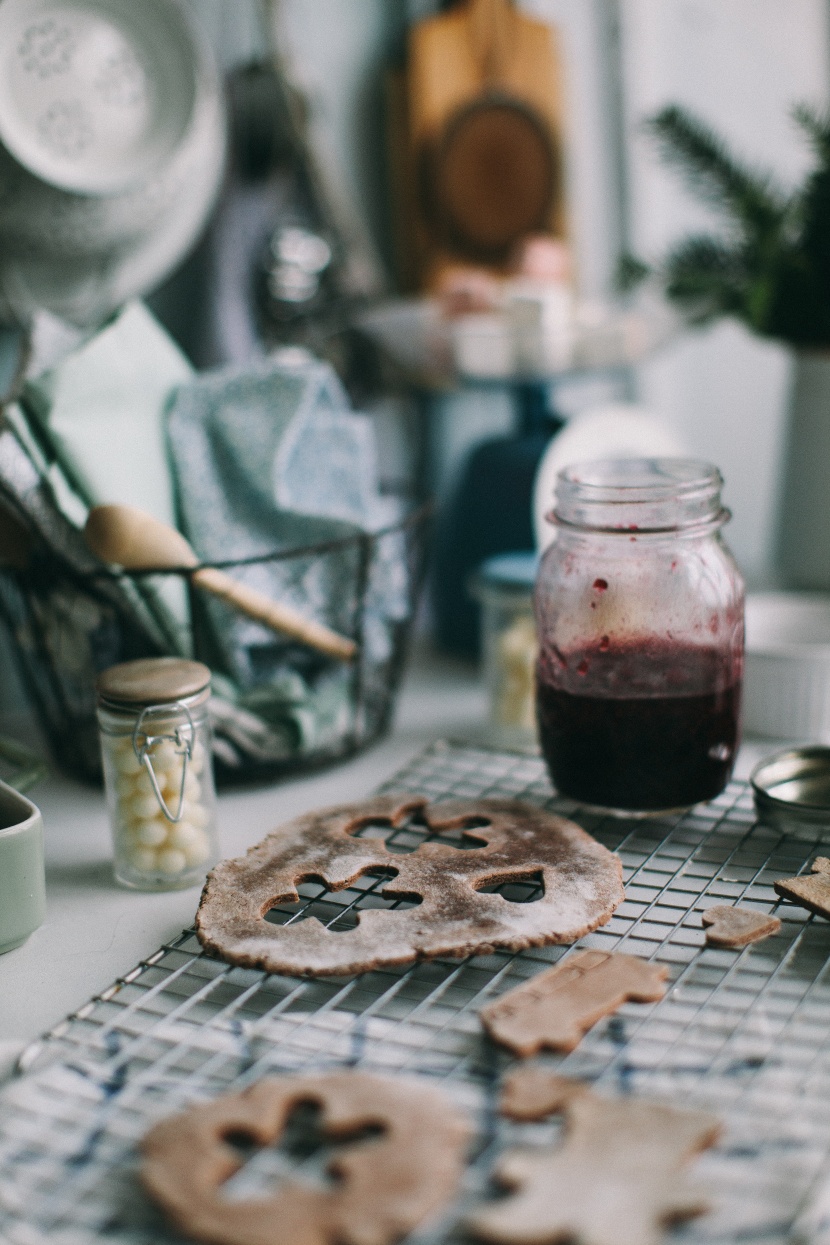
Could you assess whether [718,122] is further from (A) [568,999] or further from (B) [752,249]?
(A) [568,999]

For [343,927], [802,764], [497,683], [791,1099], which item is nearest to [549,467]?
[497,683]

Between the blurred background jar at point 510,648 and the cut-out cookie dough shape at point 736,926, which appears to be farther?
the blurred background jar at point 510,648

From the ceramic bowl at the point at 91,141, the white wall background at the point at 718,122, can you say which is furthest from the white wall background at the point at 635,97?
the ceramic bowl at the point at 91,141

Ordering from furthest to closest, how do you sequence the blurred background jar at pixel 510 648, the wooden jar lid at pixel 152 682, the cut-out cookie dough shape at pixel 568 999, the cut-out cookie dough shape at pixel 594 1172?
the blurred background jar at pixel 510 648
the wooden jar lid at pixel 152 682
the cut-out cookie dough shape at pixel 568 999
the cut-out cookie dough shape at pixel 594 1172

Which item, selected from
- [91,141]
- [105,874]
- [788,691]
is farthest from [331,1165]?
[91,141]

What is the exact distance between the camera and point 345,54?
1.18 meters

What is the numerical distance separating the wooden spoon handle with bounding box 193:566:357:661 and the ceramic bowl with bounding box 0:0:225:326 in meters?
0.29

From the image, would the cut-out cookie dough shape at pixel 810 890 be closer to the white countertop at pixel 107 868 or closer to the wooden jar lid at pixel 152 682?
the white countertop at pixel 107 868

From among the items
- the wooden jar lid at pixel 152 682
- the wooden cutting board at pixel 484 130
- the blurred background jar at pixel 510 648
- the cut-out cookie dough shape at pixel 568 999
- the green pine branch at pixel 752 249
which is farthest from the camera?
the wooden cutting board at pixel 484 130

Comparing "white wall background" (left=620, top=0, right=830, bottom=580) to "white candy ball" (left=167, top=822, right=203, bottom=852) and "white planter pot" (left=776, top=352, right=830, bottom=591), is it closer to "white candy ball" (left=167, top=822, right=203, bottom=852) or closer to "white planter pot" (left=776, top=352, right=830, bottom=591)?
"white planter pot" (left=776, top=352, right=830, bottom=591)

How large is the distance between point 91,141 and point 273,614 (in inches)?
14.8

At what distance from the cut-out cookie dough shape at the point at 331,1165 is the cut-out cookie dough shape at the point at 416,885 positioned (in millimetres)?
88

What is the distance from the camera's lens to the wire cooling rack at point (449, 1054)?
0.44 meters

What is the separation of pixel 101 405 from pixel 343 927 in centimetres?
39
